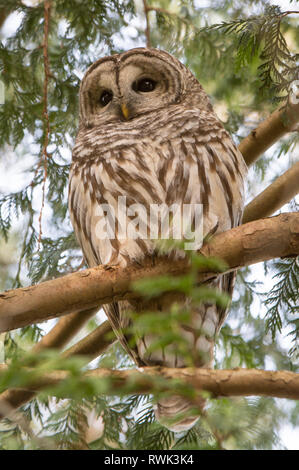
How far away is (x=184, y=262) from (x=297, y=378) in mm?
715

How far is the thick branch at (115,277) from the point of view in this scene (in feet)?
5.84

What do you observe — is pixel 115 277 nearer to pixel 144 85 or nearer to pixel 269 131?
pixel 269 131

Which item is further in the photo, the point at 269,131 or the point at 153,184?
the point at 269,131

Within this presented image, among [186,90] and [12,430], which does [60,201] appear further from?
[12,430]

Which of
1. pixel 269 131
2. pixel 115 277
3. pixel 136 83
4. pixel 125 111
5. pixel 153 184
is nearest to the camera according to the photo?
pixel 115 277

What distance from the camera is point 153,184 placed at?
95.7 inches

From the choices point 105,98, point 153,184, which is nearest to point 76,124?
point 105,98

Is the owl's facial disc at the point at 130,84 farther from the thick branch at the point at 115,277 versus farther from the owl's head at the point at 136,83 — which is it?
the thick branch at the point at 115,277

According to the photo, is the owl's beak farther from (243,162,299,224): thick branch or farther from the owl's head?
(243,162,299,224): thick branch

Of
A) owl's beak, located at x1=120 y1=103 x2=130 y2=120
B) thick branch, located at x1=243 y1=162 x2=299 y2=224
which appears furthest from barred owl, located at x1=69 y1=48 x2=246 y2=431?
thick branch, located at x1=243 y1=162 x2=299 y2=224

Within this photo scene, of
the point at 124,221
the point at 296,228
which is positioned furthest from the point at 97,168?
the point at 296,228

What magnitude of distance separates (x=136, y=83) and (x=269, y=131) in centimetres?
78

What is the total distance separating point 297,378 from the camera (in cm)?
146

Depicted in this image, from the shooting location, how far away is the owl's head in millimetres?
2934
